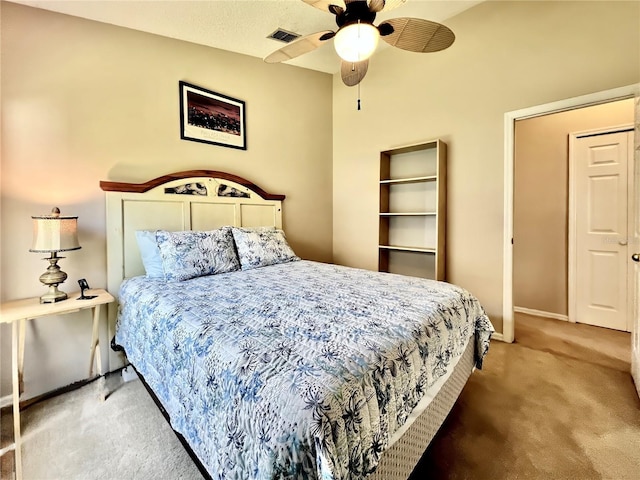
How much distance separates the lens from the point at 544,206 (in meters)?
3.51

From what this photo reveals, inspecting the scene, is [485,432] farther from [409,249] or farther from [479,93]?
[479,93]

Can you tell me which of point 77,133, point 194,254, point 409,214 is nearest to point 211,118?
point 77,133

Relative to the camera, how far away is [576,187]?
3.28m

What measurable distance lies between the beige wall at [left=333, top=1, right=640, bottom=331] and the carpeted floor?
84 centimetres

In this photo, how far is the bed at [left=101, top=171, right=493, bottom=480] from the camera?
814 millimetres

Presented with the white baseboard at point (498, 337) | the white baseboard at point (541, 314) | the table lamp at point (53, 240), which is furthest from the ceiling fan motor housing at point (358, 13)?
the white baseboard at point (541, 314)

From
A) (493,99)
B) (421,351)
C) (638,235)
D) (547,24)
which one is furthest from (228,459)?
(547,24)

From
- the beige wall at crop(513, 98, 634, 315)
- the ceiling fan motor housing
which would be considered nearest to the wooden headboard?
the ceiling fan motor housing

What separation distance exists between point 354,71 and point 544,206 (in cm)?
291

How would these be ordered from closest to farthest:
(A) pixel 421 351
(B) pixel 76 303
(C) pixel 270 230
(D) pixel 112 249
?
(A) pixel 421 351
(B) pixel 76 303
(D) pixel 112 249
(C) pixel 270 230

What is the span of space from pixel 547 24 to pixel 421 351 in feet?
9.84

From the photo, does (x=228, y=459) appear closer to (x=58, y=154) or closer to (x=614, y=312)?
(x=58, y=154)

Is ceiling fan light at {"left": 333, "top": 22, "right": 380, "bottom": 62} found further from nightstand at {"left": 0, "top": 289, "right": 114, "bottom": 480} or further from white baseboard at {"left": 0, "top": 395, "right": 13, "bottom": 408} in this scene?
white baseboard at {"left": 0, "top": 395, "right": 13, "bottom": 408}

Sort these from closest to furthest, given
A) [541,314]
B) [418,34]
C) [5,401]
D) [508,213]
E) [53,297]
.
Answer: [418,34], [53,297], [5,401], [508,213], [541,314]
